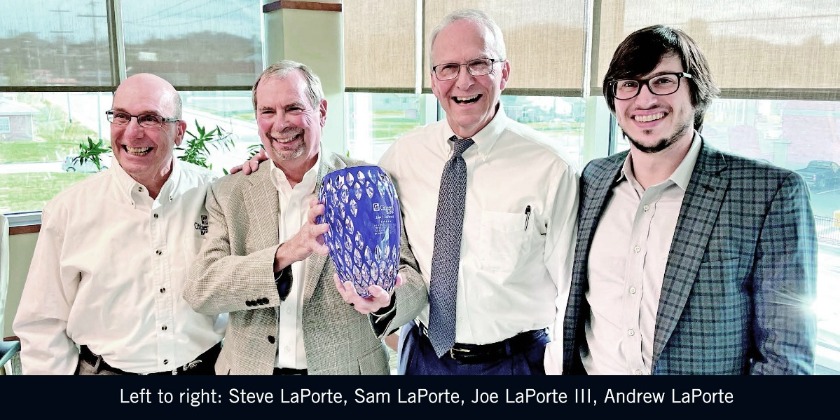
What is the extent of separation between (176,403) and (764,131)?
218cm

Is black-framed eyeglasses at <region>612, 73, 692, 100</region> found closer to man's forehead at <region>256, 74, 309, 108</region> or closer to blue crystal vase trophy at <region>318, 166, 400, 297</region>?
blue crystal vase trophy at <region>318, 166, 400, 297</region>

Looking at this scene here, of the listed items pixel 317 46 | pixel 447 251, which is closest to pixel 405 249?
pixel 447 251

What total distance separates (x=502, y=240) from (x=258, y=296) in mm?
674

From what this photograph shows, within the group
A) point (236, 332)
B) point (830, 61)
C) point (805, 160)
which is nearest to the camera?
point (236, 332)

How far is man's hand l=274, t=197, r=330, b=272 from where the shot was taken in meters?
1.45

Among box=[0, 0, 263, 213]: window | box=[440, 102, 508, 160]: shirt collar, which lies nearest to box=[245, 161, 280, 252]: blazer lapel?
box=[440, 102, 508, 160]: shirt collar

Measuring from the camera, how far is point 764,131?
236 cm

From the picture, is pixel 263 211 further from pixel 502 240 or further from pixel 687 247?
pixel 687 247

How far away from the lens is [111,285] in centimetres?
177

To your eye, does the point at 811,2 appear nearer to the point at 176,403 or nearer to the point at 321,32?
the point at 176,403

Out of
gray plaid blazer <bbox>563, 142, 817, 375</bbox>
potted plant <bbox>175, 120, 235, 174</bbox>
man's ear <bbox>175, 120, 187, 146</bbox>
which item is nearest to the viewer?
gray plaid blazer <bbox>563, 142, 817, 375</bbox>

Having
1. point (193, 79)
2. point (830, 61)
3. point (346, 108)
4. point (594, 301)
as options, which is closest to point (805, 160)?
point (830, 61)

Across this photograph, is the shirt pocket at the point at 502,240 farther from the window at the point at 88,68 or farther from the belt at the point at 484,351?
the window at the point at 88,68

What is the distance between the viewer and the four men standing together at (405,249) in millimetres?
1558
